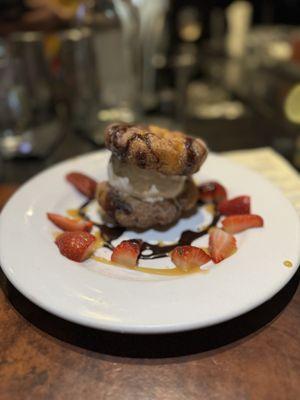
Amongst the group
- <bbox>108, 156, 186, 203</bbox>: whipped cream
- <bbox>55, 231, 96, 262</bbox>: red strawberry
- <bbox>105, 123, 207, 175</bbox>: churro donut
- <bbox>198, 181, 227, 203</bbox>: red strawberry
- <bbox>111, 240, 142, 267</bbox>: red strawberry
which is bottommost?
<bbox>198, 181, 227, 203</bbox>: red strawberry

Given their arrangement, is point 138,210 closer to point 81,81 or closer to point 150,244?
point 150,244

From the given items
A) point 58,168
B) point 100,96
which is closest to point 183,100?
point 100,96

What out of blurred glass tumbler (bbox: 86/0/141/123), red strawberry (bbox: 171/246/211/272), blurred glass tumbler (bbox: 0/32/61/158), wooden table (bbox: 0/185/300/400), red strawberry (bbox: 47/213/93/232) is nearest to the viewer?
wooden table (bbox: 0/185/300/400)

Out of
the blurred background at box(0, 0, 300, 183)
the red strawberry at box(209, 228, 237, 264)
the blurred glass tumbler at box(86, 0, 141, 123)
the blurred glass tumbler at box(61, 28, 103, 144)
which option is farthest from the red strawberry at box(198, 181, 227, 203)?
the blurred glass tumbler at box(86, 0, 141, 123)

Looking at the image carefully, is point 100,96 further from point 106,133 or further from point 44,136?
point 106,133

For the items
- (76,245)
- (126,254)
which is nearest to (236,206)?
(126,254)

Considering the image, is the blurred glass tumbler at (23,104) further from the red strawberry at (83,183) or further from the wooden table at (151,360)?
the wooden table at (151,360)

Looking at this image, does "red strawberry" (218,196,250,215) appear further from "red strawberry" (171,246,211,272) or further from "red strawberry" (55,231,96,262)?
"red strawberry" (55,231,96,262)
